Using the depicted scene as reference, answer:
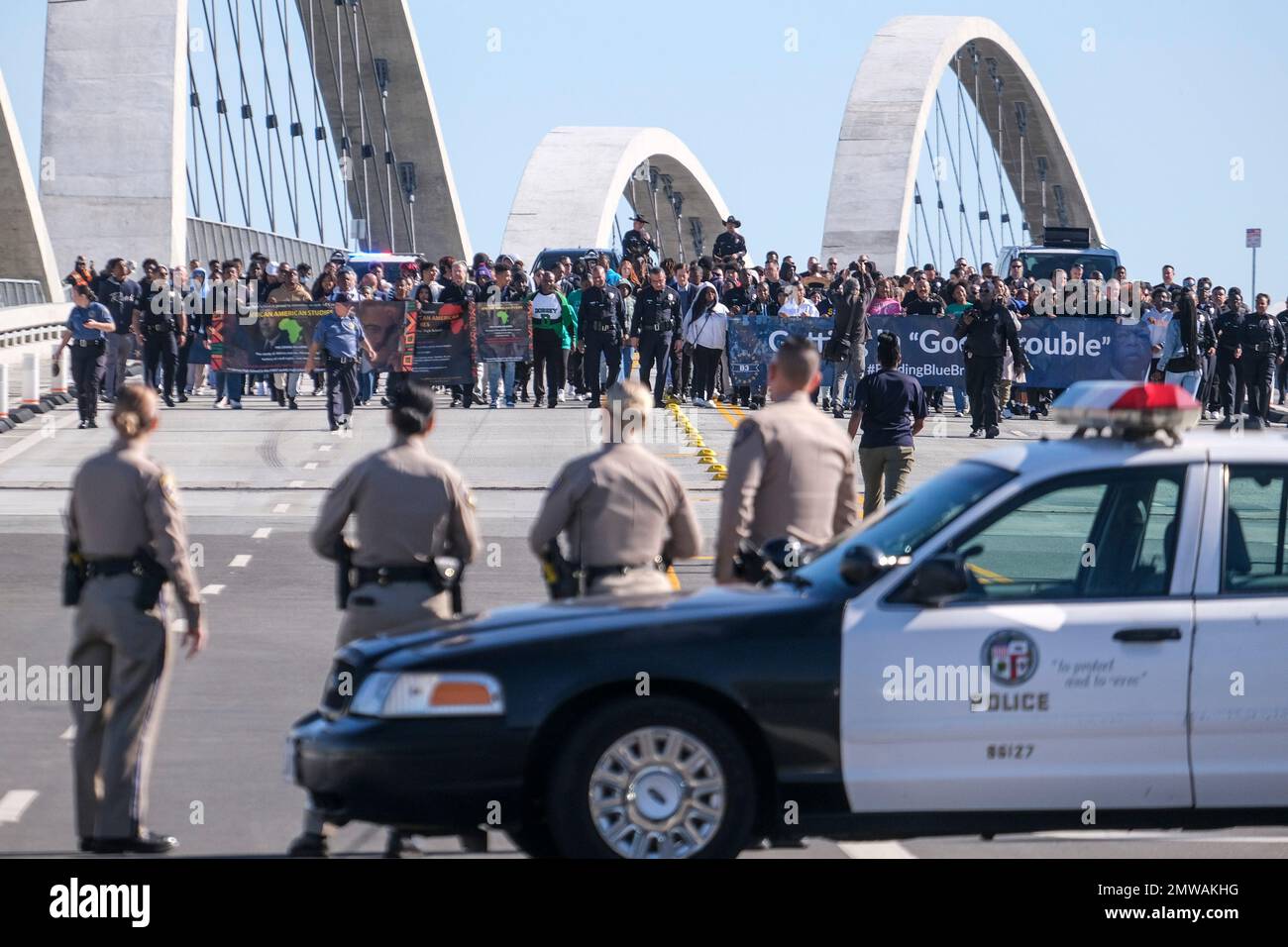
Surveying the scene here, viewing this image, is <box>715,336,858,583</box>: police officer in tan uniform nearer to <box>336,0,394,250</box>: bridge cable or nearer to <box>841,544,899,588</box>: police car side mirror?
<box>841,544,899,588</box>: police car side mirror

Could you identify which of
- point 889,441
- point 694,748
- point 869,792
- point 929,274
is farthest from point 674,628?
point 929,274

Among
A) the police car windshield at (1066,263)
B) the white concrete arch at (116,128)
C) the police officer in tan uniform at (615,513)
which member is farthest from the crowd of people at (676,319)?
the police officer in tan uniform at (615,513)

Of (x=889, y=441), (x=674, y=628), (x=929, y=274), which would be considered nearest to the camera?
(x=674, y=628)

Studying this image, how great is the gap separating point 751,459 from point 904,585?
5.80 ft

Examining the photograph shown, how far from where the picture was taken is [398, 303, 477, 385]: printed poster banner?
93.1 feet

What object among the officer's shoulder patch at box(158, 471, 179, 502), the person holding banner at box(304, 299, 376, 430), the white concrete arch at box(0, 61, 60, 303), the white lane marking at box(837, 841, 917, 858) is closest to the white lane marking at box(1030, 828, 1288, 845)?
the white lane marking at box(837, 841, 917, 858)

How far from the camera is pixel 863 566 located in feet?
22.7

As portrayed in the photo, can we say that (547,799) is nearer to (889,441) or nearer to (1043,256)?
(889,441)

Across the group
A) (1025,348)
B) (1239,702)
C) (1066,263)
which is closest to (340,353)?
(1025,348)

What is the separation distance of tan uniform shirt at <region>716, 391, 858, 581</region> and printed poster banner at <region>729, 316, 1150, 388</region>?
65.8 feet

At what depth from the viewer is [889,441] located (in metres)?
15.1

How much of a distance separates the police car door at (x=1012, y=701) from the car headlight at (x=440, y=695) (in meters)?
1.11

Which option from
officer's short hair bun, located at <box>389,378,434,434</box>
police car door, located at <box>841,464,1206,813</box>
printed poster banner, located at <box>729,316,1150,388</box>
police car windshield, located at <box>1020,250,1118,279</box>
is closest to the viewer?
police car door, located at <box>841,464,1206,813</box>
